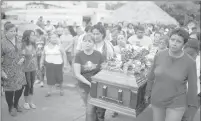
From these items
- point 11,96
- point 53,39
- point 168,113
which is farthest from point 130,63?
point 53,39

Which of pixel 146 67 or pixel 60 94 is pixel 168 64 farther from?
pixel 60 94

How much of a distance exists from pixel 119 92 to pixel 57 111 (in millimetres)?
2028

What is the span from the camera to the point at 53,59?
5148mm

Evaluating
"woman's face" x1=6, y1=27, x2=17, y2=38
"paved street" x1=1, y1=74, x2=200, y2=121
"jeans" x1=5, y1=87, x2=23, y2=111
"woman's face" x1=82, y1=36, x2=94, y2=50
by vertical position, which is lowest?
"paved street" x1=1, y1=74, x2=200, y2=121

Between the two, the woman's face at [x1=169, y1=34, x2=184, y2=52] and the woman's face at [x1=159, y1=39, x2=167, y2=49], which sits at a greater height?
the woman's face at [x1=169, y1=34, x2=184, y2=52]

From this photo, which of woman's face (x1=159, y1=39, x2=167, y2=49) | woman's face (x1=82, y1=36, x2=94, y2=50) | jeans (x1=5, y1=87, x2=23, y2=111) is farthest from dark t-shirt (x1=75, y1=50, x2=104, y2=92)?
jeans (x1=5, y1=87, x2=23, y2=111)

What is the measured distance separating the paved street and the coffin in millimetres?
1286

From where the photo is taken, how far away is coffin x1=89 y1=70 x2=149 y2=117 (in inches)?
111

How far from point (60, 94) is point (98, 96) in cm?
249

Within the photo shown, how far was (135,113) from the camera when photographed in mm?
2818

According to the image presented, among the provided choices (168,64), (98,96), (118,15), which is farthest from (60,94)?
(118,15)

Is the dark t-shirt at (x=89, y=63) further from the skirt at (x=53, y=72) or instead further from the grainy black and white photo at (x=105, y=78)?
the skirt at (x=53, y=72)

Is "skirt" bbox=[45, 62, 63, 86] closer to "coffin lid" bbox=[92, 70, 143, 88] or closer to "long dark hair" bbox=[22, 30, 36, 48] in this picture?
"long dark hair" bbox=[22, 30, 36, 48]

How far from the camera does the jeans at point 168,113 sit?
262 centimetres
